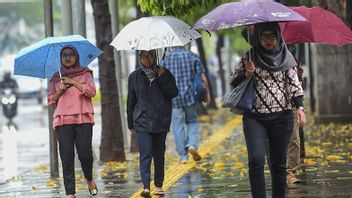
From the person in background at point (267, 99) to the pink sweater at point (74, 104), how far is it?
2.04m

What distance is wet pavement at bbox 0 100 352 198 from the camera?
10508mm

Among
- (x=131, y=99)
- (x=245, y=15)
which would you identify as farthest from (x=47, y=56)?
(x=245, y=15)

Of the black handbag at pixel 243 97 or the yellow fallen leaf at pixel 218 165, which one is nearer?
the black handbag at pixel 243 97

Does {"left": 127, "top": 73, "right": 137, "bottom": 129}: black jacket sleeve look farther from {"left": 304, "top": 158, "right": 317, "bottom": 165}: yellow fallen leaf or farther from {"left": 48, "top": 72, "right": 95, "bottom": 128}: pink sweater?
{"left": 304, "top": 158, "right": 317, "bottom": 165}: yellow fallen leaf

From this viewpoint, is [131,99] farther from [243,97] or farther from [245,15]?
[245,15]

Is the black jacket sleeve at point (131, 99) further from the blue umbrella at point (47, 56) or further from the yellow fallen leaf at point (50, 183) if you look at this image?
the yellow fallen leaf at point (50, 183)

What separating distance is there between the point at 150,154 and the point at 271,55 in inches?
99.2

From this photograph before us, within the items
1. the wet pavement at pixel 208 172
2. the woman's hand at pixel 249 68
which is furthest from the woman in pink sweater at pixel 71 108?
the woman's hand at pixel 249 68

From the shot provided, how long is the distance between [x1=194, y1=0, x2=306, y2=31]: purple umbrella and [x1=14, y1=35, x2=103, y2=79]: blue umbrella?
215cm

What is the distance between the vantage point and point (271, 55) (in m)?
8.25

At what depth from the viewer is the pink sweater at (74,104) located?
9633 mm

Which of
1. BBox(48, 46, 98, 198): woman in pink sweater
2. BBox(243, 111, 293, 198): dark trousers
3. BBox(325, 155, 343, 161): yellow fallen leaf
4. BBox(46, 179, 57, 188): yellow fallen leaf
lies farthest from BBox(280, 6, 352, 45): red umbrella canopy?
BBox(46, 179, 57, 188): yellow fallen leaf

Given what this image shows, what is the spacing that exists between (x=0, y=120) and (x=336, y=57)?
16611 mm

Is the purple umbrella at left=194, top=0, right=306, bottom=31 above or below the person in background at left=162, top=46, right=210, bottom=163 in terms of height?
above
